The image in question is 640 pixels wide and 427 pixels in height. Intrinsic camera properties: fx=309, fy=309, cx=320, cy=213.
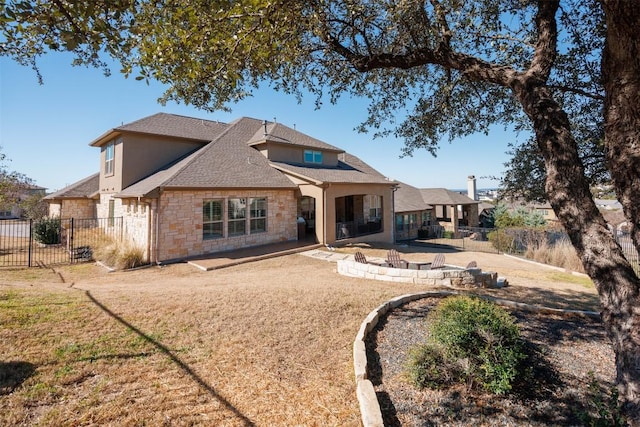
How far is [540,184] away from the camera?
27.8ft

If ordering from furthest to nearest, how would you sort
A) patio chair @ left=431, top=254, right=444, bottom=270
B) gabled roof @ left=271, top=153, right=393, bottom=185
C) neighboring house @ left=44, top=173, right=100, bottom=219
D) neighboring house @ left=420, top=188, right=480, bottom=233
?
neighboring house @ left=420, top=188, right=480, bottom=233, neighboring house @ left=44, top=173, right=100, bottom=219, gabled roof @ left=271, top=153, right=393, bottom=185, patio chair @ left=431, top=254, right=444, bottom=270

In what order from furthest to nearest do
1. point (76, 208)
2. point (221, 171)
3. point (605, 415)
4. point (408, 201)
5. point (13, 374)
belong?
point (408, 201), point (76, 208), point (221, 171), point (13, 374), point (605, 415)

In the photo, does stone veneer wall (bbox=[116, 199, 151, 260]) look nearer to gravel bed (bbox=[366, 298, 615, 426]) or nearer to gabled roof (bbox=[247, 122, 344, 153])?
gabled roof (bbox=[247, 122, 344, 153])

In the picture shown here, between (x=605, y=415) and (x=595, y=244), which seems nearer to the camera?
(x=605, y=415)

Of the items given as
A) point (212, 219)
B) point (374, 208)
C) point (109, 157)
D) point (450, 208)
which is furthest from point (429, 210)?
point (109, 157)

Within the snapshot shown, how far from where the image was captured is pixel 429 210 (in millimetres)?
34469

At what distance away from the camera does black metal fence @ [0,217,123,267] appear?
44.5 feet

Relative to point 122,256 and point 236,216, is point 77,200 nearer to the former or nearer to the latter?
point 122,256

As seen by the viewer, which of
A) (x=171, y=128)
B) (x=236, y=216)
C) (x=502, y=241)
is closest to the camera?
(x=236, y=216)

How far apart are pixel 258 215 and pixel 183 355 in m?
11.8

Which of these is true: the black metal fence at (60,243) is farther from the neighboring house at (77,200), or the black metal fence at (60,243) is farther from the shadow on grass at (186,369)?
the shadow on grass at (186,369)

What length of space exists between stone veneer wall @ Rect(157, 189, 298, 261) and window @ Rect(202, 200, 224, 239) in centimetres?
22

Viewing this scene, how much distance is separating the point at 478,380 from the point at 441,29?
5.72 m

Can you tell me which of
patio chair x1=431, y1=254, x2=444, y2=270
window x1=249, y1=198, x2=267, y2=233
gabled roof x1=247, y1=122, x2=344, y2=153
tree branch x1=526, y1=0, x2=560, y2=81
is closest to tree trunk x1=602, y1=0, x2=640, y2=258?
tree branch x1=526, y1=0, x2=560, y2=81
